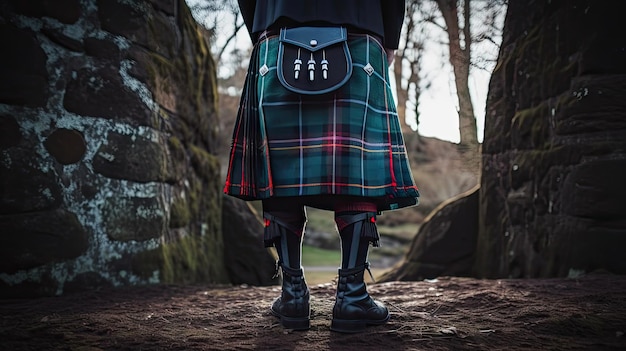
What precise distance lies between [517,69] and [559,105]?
1.63 ft

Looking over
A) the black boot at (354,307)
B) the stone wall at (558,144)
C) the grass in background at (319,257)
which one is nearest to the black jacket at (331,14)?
the black boot at (354,307)

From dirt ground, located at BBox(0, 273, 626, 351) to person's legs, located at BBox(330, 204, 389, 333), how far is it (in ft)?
0.22

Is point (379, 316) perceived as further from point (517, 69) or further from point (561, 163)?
point (517, 69)

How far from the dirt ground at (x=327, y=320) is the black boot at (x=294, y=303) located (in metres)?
0.04

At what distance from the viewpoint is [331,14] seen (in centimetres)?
155

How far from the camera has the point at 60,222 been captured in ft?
6.64

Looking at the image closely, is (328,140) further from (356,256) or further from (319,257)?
(319,257)

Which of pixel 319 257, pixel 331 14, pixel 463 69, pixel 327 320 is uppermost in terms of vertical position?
pixel 463 69

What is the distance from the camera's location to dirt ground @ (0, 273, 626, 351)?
1344 millimetres

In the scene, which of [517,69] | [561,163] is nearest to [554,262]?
[561,163]

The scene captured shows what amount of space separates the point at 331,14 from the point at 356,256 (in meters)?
0.79

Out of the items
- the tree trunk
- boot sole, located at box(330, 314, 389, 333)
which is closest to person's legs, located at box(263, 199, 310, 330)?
boot sole, located at box(330, 314, 389, 333)

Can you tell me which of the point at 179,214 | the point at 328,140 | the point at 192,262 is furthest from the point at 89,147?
the point at 328,140

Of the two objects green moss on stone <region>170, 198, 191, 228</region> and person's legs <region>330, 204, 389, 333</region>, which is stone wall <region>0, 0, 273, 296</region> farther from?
person's legs <region>330, 204, 389, 333</region>
